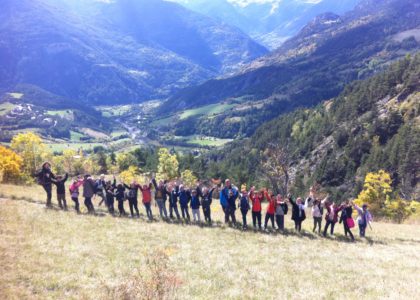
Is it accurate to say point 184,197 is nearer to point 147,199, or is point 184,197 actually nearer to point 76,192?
point 147,199

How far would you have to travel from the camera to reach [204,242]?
19.6 metres

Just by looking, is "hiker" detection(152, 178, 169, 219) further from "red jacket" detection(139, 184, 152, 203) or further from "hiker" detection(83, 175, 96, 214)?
"hiker" detection(83, 175, 96, 214)

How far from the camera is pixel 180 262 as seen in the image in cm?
1582

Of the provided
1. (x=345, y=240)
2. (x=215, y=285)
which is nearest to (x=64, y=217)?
(x=215, y=285)

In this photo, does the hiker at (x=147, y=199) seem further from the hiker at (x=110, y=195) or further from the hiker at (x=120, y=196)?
the hiker at (x=110, y=195)

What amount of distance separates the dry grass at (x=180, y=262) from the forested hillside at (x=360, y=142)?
64.2 meters

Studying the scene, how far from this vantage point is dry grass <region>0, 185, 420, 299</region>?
11.9m

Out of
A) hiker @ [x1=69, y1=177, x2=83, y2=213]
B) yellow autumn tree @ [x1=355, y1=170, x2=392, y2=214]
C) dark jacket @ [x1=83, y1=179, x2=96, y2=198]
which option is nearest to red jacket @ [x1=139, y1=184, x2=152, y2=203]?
dark jacket @ [x1=83, y1=179, x2=96, y2=198]

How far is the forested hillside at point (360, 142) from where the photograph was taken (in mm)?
99938

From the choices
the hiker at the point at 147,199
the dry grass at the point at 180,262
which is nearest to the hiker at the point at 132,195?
the hiker at the point at 147,199

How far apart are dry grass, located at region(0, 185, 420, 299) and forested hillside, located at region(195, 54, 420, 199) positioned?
6423cm

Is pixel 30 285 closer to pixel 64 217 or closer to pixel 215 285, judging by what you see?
pixel 215 285

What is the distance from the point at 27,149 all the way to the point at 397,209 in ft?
246

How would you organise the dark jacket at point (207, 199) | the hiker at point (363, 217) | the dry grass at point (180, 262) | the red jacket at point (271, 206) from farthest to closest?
the dark jacket at point (207, 199)
the hiker at point (363, 217)
the red jacket at point (271, 206)
the dry grass at point (180, 262)
